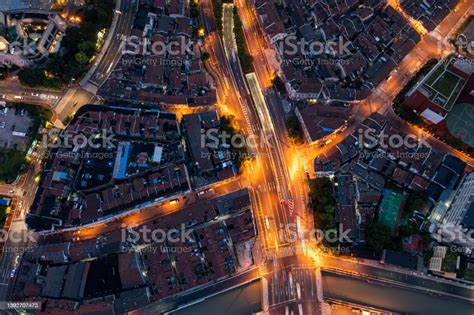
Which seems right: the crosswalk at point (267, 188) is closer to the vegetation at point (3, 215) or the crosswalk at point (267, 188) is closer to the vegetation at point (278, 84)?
the vegetation at point (278, 84)

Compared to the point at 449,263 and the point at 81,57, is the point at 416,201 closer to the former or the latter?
the point at 449,263

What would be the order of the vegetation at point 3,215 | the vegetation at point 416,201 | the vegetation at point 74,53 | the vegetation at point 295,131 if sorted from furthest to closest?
the vegetation at point 74,53
the vegetation at point 295,131
the vegetation at point 416,201
the vegetation at point 3,215

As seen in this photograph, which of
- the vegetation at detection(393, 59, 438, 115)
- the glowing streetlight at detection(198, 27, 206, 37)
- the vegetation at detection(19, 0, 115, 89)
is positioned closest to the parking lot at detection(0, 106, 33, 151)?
the vegetation at detection(19, 0, 115, 89)

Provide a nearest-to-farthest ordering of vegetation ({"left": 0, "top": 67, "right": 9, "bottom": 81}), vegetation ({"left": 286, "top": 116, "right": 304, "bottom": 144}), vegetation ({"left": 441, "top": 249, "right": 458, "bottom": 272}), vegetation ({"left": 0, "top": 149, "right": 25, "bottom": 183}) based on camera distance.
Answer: vegetation ({"left": 441, "top": 249, "right": 458, "bottom": 272}) → vegetation ({"left": 0, "top": 149, "right": 25, "bottom": 183}) → vegetation ({"left": 286, "top": 116, "right": 304, "bottom": 144}) → vegetation ({"left": 0, "top": 67, "right": 9, "bottom": 81})

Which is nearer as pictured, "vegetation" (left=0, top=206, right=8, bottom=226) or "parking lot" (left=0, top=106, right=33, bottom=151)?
"vegetation" (left=0, top=206, right=8, bottom=226)

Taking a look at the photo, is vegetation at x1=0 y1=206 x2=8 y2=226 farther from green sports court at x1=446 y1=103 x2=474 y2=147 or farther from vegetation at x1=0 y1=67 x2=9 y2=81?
green sports court at x1=446 y1=103 x2=474 y2=147

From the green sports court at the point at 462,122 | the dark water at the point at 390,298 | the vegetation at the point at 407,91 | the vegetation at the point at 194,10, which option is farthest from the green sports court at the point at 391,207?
the vegetation at the point at 194,10

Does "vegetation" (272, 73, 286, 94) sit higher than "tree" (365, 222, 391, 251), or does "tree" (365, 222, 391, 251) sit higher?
"vegetation" (272, 73, 286, 94)
